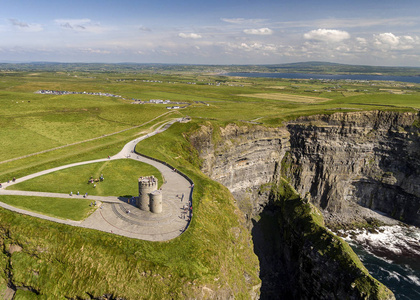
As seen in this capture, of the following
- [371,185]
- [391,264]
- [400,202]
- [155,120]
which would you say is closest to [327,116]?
[371,185]

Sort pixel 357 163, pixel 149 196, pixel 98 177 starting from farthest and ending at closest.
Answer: pixel 357 163 → pixel 98 177 → pixel 149 196

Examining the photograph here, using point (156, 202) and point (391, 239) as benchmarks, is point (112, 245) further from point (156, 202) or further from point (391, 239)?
point (391, 239)

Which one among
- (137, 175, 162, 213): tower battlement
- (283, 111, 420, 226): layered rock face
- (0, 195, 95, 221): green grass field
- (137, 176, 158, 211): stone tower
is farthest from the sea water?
(0, 195, 95, 221): green grass field

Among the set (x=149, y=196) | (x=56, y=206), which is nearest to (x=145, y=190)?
(x=149, y=196)

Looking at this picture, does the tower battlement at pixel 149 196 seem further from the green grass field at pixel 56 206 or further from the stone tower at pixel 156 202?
the green grass field at pixel 56 206

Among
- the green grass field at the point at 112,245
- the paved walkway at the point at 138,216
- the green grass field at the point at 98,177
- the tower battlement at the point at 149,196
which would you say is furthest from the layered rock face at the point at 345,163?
the tower battlement at the point at 149,196

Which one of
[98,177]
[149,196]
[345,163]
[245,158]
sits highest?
[149,196]

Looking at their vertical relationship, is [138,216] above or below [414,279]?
above

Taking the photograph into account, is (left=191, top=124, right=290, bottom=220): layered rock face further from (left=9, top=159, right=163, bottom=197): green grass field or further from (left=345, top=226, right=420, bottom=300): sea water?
(left=345, top=226, right=420, bottom=300): sea water

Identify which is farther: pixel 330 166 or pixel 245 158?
pixel 330 166
